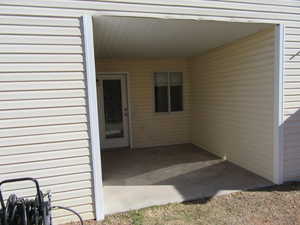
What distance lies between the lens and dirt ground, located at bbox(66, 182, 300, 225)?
2.49 meters

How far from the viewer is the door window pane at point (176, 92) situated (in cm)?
625

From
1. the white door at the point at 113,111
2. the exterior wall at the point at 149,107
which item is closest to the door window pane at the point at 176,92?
the exterior wall at the point at 149,107

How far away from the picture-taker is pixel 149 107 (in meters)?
6.10

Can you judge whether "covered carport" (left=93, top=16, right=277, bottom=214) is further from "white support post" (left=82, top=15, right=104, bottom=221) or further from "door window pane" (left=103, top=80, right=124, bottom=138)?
"white support post" (left=82, top=15, right=104, bottom=221)

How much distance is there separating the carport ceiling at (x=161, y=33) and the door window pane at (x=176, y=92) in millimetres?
1577

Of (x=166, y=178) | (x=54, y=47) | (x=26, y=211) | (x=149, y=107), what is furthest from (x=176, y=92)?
(x=26, y=211)

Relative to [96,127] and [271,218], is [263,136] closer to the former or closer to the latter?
[271,218]

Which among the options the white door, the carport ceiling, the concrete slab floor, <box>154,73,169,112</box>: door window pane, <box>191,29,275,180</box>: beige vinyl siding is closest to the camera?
the carport ceiling

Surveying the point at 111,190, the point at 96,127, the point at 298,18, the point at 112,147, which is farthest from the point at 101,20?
the point at 112,147

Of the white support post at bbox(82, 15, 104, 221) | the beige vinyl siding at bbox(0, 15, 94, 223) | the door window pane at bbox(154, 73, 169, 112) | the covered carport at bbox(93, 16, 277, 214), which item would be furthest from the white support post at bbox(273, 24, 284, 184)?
the door window pane at bbox(154, 73, 169, 112)

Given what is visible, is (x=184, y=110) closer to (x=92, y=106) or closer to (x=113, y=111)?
(x=113, y=111)

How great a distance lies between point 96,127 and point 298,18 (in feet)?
11.3

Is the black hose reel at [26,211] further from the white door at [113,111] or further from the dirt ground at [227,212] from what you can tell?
the white door at [113,111]

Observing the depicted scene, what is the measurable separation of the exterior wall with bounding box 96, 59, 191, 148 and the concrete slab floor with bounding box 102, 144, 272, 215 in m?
0.84
